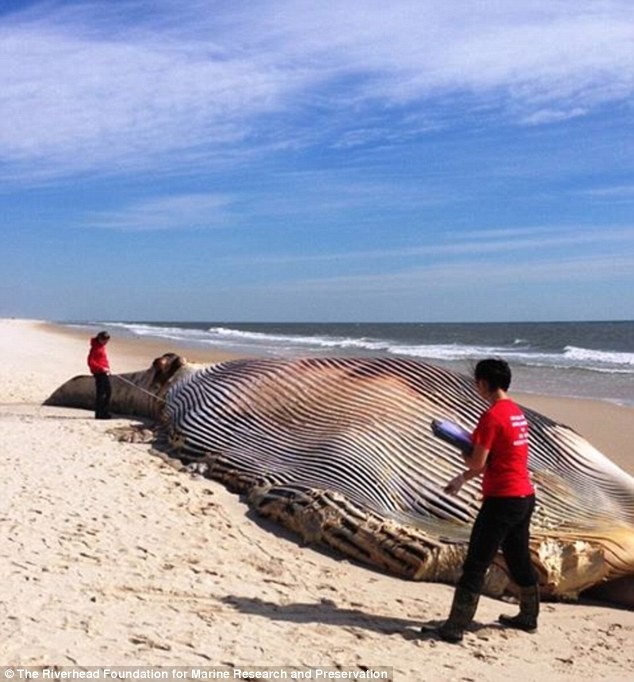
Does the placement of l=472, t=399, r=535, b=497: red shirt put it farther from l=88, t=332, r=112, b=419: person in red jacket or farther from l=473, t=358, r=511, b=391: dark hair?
l=88, t=332, r=112, b=419: person in red jacket

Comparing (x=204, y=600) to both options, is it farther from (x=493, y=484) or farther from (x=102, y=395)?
(x=102, y=395)

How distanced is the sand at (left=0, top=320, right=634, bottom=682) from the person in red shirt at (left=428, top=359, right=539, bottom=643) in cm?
27

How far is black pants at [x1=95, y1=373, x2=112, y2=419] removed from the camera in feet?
42.0

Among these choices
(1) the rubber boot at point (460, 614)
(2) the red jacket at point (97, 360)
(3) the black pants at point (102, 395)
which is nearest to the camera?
(1) the rubber boot at point (460, 614)

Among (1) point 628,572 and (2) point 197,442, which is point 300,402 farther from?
(1) point 628,572

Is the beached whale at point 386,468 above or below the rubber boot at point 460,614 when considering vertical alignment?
above

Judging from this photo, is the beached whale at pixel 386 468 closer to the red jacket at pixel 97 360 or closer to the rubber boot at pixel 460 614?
the rubber boot at pixel 460 614

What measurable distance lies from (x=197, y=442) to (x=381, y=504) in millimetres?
2876

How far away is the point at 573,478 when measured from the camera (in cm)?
773

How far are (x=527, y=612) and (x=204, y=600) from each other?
1.98 meters

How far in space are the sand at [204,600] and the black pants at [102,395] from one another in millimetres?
4015

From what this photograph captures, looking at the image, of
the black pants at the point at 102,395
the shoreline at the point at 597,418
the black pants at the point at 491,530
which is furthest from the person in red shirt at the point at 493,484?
the black pants at the point at 102,395

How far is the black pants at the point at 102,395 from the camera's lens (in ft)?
42.0

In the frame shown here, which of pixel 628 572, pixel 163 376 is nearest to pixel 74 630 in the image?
pixel 628 572
